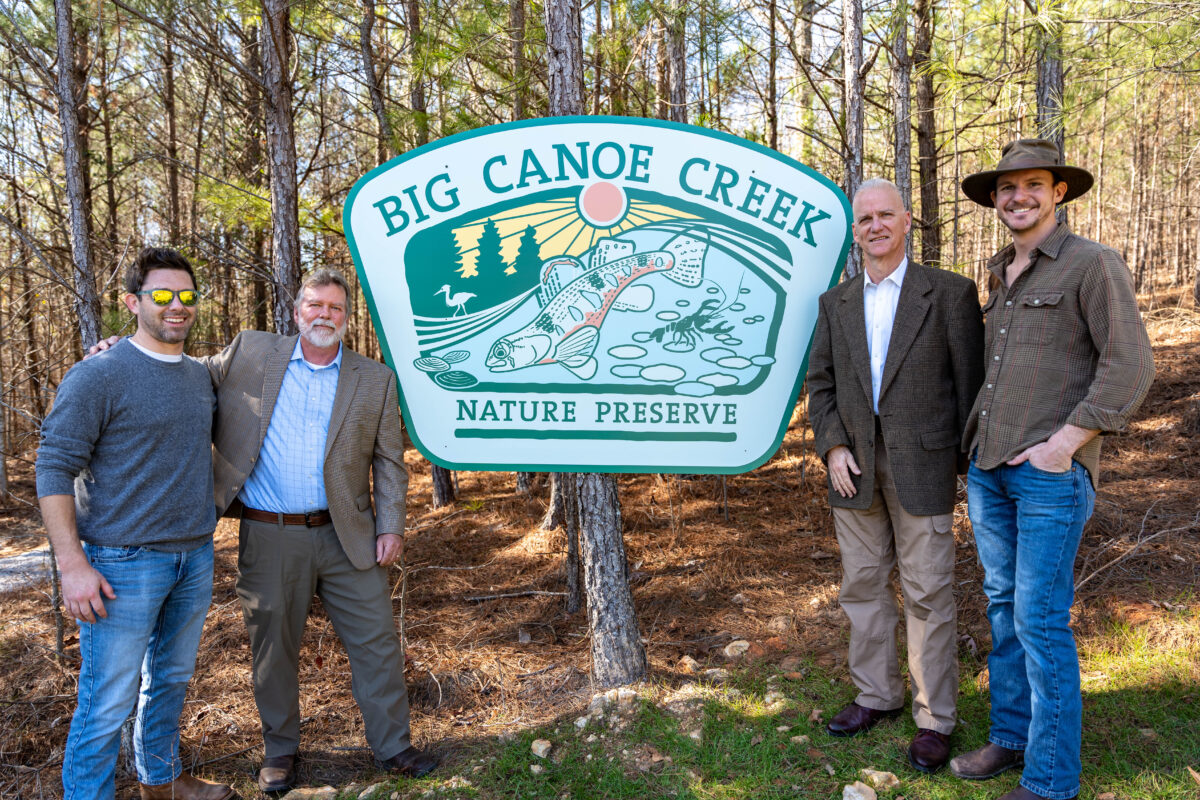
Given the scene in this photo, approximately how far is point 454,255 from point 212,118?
10.6 meters

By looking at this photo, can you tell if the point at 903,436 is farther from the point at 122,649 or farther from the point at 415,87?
the point at 415,87

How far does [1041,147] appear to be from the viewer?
232 cm

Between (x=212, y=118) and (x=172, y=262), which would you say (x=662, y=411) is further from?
(x=212, y=118)

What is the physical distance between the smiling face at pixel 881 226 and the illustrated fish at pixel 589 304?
0.65 meters

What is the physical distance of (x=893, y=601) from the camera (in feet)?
9.20

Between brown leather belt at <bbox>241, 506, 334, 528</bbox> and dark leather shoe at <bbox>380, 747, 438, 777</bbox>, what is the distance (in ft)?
3.18

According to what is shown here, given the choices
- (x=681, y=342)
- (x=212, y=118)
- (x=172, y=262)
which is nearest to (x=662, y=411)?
(x=681, y=342)

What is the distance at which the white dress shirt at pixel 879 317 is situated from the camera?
264 centimetres

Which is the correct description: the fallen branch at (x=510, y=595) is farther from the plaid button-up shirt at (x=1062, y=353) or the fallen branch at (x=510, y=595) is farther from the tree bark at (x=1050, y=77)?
the tree bark at (x=1050, y=77)

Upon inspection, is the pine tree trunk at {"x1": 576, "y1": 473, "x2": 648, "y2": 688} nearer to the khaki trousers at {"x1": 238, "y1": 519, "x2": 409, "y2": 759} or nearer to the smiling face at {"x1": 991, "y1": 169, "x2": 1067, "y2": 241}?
the khaki trousers at {"x1": 238, "y1": 519, "x2": 409, "y2": 759}

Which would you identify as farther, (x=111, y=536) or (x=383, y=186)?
(x=383, y=186)

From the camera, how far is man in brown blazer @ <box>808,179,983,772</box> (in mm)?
2582

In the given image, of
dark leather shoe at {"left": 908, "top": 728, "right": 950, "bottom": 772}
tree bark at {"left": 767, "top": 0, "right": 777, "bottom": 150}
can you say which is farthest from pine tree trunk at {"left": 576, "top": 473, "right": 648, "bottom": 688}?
tree bark at {"left": 767, "top": 0, "right": 777, "bottom": 150}

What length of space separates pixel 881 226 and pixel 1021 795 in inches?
75.7
